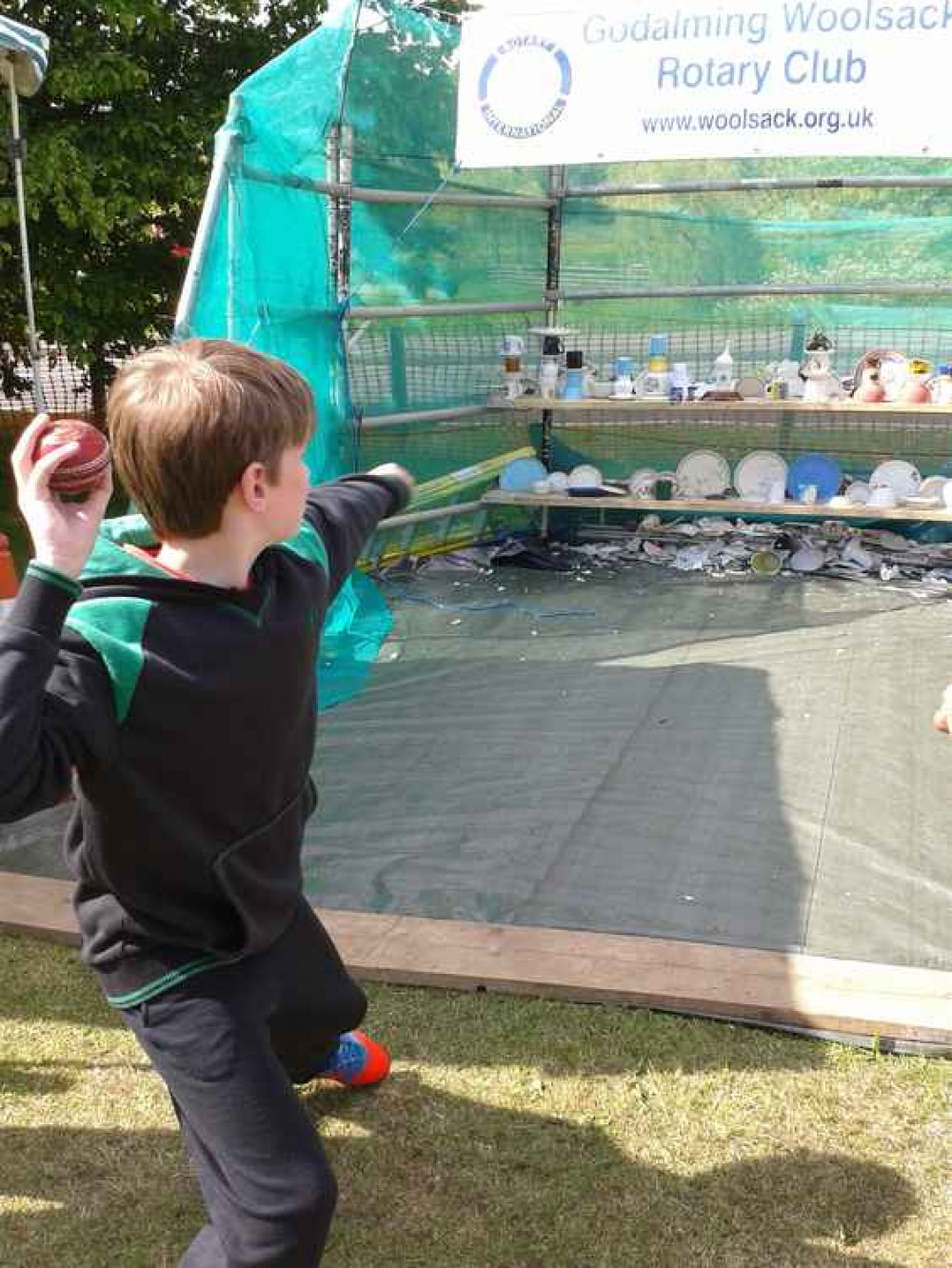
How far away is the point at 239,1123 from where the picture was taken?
1726mm

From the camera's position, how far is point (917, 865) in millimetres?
3486

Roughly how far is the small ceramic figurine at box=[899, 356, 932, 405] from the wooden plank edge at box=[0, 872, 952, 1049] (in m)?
4.58

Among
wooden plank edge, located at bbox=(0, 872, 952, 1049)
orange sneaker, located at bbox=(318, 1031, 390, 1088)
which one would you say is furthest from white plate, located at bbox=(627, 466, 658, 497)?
orange sneaker, located at bbox=(318, 1031, 390, 1088)

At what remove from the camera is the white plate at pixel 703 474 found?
749 cm

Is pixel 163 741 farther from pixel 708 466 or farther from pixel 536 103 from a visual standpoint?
pixel 708 466

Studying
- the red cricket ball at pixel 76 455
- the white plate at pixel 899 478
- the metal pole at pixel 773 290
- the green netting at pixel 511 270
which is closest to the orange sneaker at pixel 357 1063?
the red cricket ball at pixel 76 455

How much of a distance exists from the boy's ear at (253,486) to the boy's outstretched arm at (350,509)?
394 mm

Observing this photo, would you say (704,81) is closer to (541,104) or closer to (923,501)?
(541,104)

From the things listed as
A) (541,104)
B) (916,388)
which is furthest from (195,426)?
(916,388)

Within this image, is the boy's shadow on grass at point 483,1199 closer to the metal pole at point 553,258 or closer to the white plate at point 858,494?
the white plate at point 858,494

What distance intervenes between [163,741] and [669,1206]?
1.34 meters

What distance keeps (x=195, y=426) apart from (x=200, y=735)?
16.8 inches

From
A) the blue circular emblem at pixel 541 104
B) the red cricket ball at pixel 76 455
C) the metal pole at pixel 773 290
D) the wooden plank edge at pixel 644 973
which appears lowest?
the wooden plank edge at pixel 644 973

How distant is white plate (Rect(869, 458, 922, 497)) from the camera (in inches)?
284
